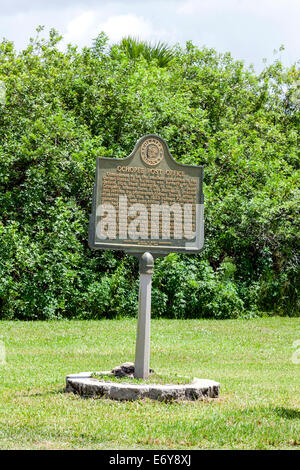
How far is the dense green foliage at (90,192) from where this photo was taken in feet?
53.2

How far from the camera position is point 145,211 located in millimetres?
8406

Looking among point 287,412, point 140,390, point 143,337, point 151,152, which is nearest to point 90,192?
point 151,152

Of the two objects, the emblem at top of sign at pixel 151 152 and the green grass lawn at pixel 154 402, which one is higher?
the emblem at top of sign at pixel 151 152

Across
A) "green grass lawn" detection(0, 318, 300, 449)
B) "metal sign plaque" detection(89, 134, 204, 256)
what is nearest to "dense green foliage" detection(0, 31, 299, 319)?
"green grass lawn" detection(0, 318, 300, 449)

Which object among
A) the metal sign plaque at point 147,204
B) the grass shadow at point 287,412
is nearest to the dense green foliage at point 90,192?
the metal sign plaque at point 147,204

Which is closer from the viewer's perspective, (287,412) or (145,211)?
(287,412)

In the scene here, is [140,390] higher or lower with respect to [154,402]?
higher

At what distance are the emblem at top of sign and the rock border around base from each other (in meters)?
2.69

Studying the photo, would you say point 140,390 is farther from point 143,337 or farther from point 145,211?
point 145,211

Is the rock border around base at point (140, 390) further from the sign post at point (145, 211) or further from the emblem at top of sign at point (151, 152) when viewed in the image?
the emblem at top of sign at point (151, 152)

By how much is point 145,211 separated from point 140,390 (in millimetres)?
2153

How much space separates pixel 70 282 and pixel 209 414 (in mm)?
9552

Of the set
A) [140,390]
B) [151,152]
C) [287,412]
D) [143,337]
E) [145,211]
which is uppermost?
[151,152]

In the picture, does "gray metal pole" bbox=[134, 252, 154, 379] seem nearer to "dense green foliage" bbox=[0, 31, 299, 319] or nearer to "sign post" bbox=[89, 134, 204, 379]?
"sign post" bbox=[89, 134, 204, 379]
